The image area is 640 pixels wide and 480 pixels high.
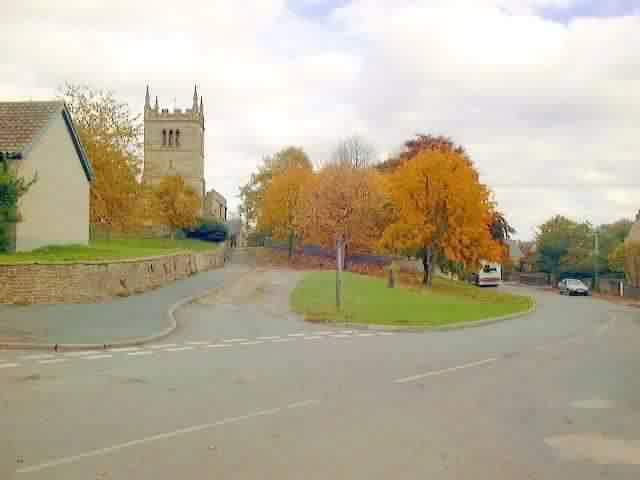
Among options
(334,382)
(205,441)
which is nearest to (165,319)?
(334,382)

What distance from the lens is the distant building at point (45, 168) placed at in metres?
25.3

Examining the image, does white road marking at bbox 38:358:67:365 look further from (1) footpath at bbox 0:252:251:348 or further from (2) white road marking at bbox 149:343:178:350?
(2) white road marking at bbox 149:343:178:350

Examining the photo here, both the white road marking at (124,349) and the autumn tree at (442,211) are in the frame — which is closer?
the white road marking at (124,349)

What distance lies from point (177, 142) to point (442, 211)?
55211 mm

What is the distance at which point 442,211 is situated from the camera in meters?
41.8

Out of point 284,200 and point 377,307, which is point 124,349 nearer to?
point 377,307

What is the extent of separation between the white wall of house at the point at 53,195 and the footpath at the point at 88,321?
17.7 feet

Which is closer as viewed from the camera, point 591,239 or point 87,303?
point 87,303

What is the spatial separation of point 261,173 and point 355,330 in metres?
53.7

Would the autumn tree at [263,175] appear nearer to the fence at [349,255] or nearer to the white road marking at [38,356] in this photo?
the fence at [349,255]

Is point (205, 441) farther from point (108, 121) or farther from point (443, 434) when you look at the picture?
point (108, 121)

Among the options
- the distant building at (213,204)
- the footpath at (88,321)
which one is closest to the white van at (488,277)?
the distant building at (213,204)

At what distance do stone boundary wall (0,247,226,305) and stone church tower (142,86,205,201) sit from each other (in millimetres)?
59728

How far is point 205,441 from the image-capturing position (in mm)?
7039
